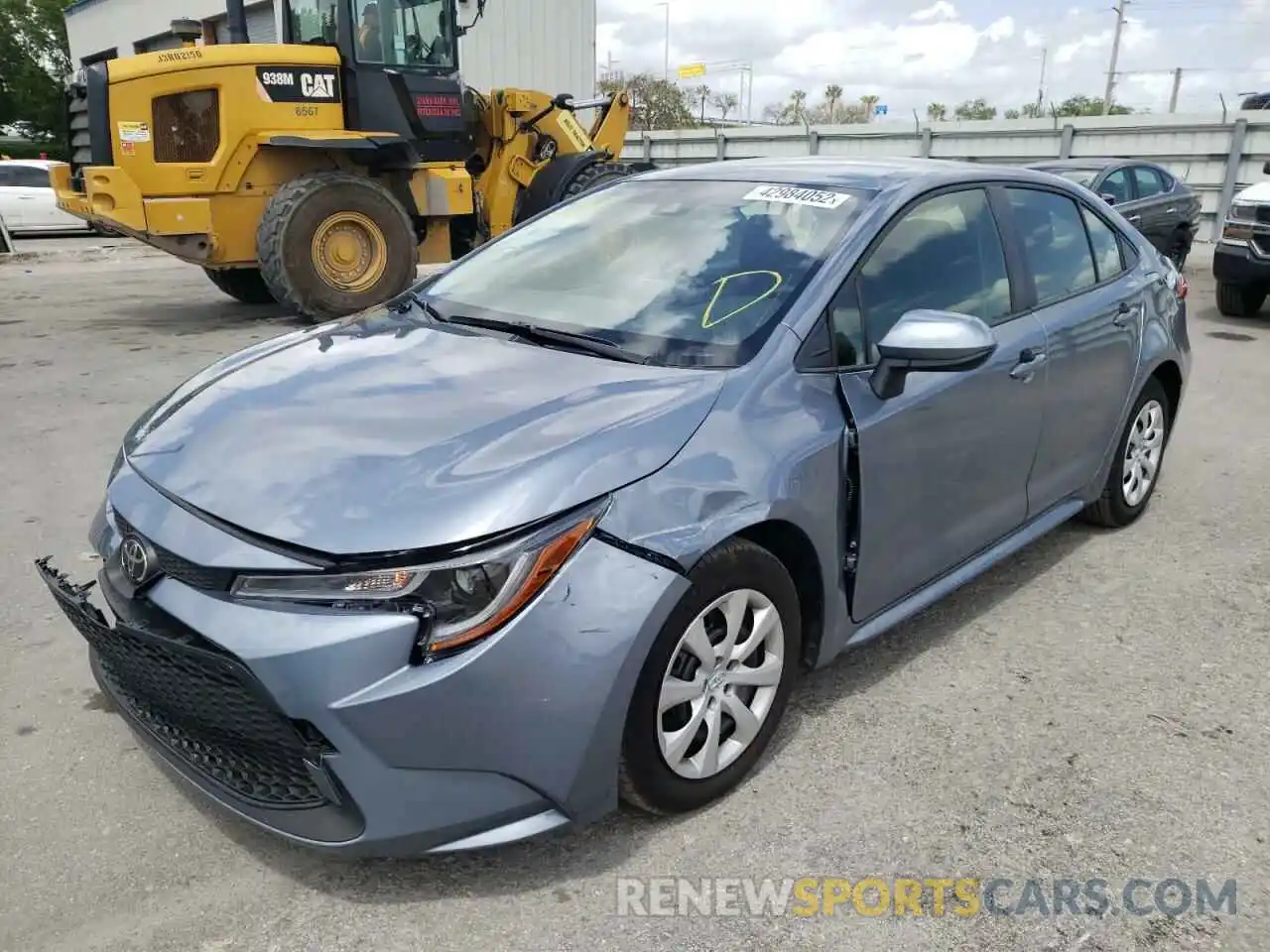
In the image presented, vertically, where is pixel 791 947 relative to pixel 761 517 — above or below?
below

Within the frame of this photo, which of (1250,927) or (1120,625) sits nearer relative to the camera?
(1250,927)

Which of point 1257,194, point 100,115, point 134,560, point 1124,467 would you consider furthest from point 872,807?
point 100,115

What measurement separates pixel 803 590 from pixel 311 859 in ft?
4.57

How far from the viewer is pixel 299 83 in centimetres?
912

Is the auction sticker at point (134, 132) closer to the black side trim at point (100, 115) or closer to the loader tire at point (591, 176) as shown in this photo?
the black side trim at point (100, 115)

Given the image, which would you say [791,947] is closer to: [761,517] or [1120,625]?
[761,517]

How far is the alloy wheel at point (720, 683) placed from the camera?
232cm

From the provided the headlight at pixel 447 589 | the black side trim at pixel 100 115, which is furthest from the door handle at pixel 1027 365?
the black side trim at pixel 100 115

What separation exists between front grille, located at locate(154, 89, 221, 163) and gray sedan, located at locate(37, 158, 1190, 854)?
22.0 feet

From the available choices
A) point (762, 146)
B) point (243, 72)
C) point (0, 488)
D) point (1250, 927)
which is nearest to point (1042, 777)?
point (1250, 927)

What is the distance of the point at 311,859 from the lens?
7.65 feet

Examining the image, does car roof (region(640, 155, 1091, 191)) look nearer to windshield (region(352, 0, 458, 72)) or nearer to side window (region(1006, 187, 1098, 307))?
side window (region(1006, 187, 1098, 307))

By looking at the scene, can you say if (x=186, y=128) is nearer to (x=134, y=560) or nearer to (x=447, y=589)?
(x=134, y=560)

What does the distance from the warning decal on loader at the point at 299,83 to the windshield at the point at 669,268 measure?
653 cm
